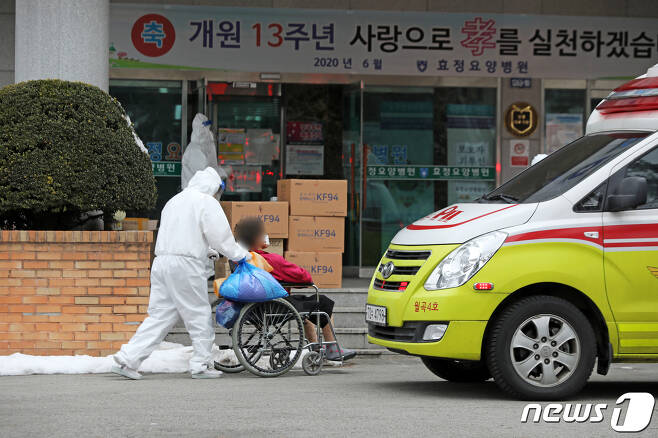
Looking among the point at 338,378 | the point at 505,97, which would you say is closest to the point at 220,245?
the point at 338,378

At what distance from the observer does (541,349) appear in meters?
7.65

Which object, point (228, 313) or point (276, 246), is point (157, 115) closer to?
point (276, 246)

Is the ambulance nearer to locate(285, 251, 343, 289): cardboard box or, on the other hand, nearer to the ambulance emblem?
the ambulance emblem

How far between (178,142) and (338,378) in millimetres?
6803

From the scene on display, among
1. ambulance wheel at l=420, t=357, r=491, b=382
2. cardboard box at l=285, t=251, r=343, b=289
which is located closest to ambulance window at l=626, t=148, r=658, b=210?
ambulance wheel at l=420, t=357, r=491, b=382

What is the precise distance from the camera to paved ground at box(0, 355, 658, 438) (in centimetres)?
655

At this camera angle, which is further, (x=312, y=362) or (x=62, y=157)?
(x=62, y=157)

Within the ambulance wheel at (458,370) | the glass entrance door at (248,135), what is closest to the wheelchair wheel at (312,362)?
the ambulance wheel at (458,370)

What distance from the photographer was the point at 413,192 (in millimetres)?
15844

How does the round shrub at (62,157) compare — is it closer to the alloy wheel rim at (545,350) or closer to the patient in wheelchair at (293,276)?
the patient in wheelchair at (293,276)

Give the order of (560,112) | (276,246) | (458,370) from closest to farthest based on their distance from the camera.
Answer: (458,370), (276,246), (560,112)

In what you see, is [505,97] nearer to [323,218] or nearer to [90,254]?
[323,218]

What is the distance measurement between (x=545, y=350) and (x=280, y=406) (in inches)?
74.4

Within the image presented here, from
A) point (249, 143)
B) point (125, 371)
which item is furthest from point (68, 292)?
point (249, 143)
